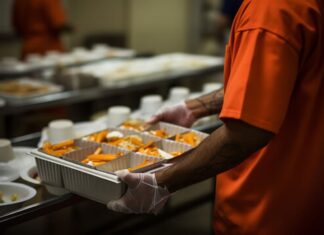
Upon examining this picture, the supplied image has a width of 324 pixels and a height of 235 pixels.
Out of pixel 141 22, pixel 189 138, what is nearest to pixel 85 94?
pixel 189 138

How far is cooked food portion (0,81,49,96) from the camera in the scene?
9.29ft

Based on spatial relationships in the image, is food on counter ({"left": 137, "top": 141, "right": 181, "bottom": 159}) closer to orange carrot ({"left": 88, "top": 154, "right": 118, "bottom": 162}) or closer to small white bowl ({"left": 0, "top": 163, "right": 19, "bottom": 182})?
orange carrot ({"left": 88, "top": 154, "right": 118, "bottom": 162})

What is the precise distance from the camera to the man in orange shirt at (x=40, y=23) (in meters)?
4.39

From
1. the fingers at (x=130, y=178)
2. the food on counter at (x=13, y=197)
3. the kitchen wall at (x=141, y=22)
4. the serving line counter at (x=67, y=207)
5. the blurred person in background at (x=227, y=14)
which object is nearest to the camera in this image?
the fingers at (x=130, y=178)

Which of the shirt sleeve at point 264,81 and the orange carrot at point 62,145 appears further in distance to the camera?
the orange carrot at point 62,145

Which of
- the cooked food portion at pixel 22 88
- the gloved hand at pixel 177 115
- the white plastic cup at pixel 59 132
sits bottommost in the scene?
the cooked food portion at pixel 22 88

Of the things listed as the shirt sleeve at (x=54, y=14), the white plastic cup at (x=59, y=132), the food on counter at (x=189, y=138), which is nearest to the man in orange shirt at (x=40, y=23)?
the shirt sleeve at (x=54, y=14)

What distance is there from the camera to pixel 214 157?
1.23 meters

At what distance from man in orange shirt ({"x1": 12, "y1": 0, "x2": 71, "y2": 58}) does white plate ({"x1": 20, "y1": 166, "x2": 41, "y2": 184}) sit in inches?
114

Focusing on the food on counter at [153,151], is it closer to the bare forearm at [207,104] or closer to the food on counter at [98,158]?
the food on counter at [98,158]

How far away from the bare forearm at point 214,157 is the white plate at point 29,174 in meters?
0.49

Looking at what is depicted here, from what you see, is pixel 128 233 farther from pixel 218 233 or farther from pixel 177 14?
pixel 177 14

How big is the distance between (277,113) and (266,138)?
64 millimetres


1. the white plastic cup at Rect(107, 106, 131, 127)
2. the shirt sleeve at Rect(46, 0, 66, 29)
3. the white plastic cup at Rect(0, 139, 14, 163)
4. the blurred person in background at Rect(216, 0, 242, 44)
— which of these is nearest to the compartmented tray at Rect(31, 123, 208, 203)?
the white plastic cup at Rect(0, 139, 14, 163)
